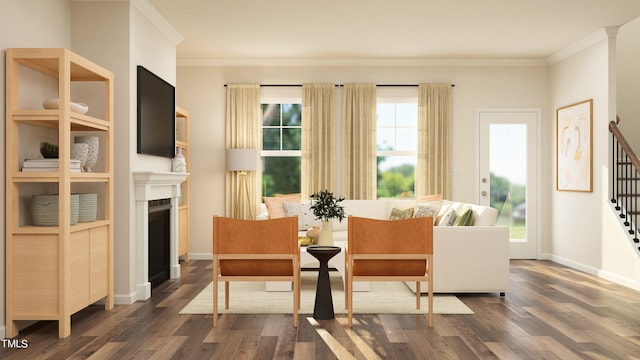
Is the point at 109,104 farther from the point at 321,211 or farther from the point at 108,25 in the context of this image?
the point at 321,211

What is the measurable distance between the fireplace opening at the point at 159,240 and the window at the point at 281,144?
2.09m

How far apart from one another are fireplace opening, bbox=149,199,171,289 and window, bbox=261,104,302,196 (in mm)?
2093

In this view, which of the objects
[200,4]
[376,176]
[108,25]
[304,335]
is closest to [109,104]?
[108,25]

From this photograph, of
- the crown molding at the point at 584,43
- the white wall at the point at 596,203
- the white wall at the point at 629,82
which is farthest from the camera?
the white wall at the point at 629,82

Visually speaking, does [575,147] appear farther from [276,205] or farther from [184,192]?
[184,192]

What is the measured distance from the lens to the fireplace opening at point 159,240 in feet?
18.8

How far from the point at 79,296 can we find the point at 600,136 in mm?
5812

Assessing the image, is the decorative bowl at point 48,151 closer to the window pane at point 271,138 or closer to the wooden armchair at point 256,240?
the wooden armchair at point 256,240

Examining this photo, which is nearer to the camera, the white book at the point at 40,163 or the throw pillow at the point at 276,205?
the white book at the point at 40,163

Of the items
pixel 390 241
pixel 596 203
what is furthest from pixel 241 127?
pixel 596 203

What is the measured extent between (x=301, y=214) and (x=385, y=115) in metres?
2.07

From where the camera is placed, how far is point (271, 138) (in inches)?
319

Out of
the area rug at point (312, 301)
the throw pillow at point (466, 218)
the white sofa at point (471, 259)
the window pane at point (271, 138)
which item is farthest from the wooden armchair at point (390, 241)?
the window pane at point (271, 138)

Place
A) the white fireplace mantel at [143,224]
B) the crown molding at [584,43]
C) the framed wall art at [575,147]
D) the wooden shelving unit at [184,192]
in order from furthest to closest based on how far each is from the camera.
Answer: the wooden shelving unit at [184,192] < the framed wall art at [575,147] < the crown molding at [584,43] < the white fireplace mantel at [143,224]
